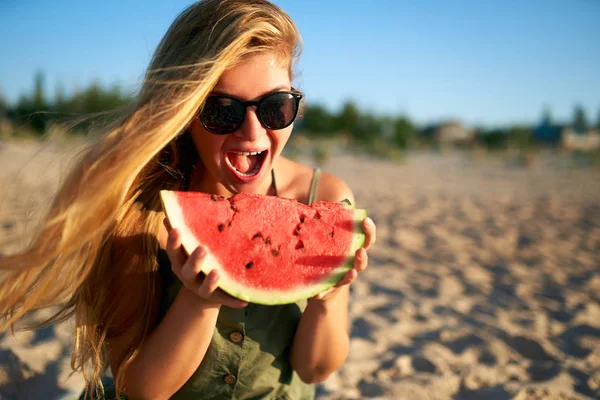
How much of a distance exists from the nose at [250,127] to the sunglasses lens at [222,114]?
2 centimetres

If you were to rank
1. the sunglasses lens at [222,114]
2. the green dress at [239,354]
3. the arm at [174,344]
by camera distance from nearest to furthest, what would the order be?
1. the arm at [174,344]
2. the sunglasses lens at [222,114]
3. the green dress at [239,354]

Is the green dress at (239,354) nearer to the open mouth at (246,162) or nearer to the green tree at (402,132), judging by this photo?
the open mouth at (246,162)

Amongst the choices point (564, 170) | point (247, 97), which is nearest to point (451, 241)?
point (247, 97)

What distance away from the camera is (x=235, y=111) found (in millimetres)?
1521

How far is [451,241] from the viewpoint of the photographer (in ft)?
18.9

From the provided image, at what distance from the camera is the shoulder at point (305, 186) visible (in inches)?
77.3

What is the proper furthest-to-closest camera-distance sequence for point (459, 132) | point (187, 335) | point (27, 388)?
1. point (459, 132)
2. point (27, 388)
3. point (187, 335)

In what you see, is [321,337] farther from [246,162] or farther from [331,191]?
[246,162]

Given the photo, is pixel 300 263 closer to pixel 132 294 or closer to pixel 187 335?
pixel 187 335

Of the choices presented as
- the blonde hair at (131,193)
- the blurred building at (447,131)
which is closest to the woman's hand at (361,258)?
the blonde hair at (131,193)

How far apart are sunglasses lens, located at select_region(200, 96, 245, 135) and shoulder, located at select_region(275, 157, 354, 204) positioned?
50 centimetres

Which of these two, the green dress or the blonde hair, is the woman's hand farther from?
the blonde hair

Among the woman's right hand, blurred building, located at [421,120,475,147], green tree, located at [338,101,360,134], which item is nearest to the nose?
the woman's right hand

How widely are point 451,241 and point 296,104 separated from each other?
466 centimetres
